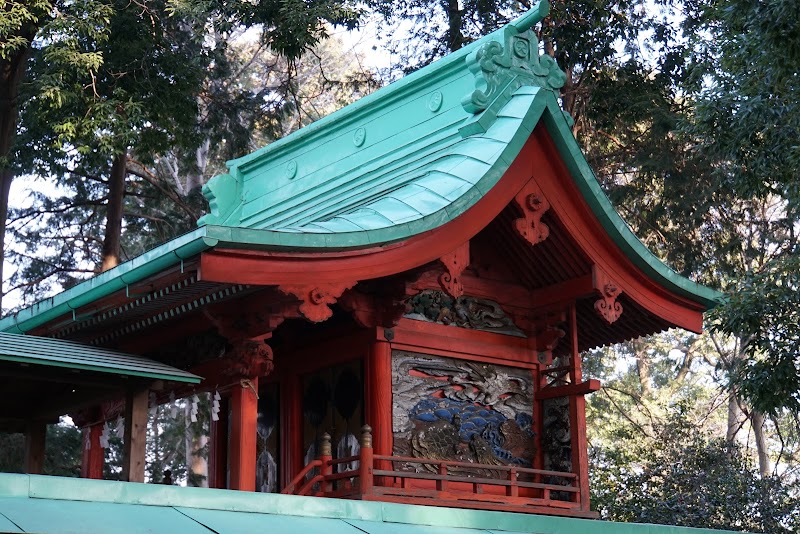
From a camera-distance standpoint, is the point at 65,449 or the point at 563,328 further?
the point at 65,449

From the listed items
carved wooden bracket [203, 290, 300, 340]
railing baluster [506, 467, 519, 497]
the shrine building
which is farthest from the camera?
railing baluster [506, 467, 519, 497]

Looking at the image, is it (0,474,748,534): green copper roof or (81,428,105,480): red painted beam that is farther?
(81,428,105,480): red painted beam

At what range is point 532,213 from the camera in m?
9.68

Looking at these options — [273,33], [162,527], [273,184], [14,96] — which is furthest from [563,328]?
[14,96]

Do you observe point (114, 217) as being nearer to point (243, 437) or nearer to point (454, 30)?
point (454, 30)

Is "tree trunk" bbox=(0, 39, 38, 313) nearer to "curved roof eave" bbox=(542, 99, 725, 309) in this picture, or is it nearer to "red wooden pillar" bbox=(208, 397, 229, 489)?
"red wooden pillar" bbox=(208, 397, 229, 489)

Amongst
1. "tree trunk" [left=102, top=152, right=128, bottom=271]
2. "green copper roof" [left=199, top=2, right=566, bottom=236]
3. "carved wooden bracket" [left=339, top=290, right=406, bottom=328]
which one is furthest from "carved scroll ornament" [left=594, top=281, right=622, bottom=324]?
"tree trunk" [left=102, top=152, right=128, bottom=271]

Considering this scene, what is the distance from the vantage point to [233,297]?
28.2 feet

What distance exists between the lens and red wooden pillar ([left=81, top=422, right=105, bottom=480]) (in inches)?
434

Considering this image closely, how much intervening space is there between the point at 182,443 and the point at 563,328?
23035 millimetres

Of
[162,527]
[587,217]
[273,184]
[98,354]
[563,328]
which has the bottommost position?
[162,527]

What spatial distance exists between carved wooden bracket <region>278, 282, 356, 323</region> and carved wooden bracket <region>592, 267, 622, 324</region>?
9.04 ft

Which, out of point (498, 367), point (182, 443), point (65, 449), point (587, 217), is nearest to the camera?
point (587, 217)

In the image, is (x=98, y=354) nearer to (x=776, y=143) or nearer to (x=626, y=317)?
(x=626, y=317)
